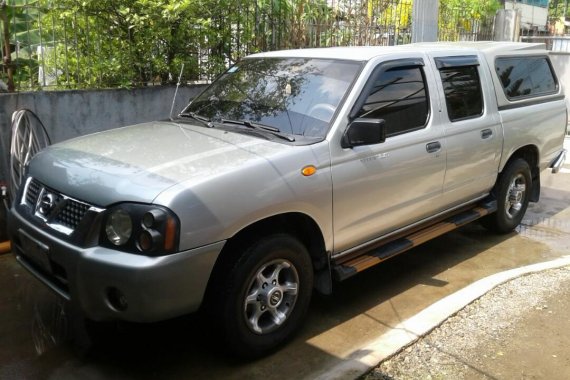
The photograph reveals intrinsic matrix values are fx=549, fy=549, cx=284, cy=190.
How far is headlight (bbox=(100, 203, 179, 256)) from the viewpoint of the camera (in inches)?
109

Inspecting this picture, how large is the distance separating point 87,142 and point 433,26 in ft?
25.9

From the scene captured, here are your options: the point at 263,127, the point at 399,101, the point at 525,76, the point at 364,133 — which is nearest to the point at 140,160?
the point at 263,127

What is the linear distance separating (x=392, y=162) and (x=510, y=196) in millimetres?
2341

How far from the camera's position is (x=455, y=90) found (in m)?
4.73

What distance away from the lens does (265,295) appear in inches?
130

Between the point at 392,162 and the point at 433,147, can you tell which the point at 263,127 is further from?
the point at 433,147

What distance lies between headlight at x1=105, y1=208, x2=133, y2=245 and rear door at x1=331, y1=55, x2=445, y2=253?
135 cm

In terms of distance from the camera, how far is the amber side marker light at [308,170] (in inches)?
134

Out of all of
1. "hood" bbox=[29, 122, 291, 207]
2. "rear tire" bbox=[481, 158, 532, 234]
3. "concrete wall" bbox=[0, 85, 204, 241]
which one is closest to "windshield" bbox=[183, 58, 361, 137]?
"hood" bbox=[29, 122, 291, 207]

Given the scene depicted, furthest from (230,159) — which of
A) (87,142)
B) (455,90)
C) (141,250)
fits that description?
(455,90)

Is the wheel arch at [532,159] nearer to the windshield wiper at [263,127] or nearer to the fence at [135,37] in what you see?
the windshield wiper at [263,127]

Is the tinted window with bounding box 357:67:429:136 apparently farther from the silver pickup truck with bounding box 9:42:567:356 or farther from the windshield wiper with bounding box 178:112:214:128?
the windshield wiper with bounding box 178:112:214:128

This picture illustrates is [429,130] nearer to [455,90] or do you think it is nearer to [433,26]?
[455,90]

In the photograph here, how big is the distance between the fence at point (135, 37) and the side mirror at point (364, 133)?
10.1ft
